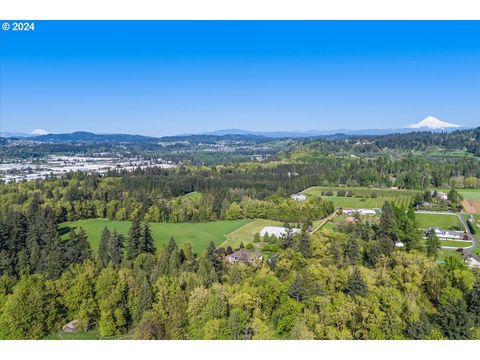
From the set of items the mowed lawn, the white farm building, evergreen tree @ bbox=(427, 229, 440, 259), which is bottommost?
the mowed lawn

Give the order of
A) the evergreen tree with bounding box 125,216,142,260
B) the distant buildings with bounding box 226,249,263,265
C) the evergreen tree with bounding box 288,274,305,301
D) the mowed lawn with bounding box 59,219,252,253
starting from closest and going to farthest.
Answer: the evergreen tree with bounding box 288,274,305,301 < the distant buildings with bounding box 226,249,263,265 < the evergreen tree with bounding box 125,216,142,260 < the mowed lawn with bounding box 59,219,252,253

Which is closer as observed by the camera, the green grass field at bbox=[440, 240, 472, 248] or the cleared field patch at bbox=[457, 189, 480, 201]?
the green grass field at bbox=[440, 240, 472, 248]

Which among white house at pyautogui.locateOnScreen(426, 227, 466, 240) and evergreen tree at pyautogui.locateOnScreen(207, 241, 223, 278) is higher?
evergreen tree at pyautogui.locateOnScreen(207, 241, 223, 278)

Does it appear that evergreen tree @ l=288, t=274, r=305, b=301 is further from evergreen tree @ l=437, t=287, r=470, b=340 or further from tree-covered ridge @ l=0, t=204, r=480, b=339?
evergreen tree @ l=437, t=287, r=470, b=340

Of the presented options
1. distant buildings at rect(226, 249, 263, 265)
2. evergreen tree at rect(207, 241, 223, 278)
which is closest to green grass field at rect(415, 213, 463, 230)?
distant buildings at rect(226, 249, 263, 265)

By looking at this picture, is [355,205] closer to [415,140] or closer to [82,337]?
[82,337]
